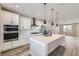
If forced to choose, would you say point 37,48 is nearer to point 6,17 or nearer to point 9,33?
point 9,33

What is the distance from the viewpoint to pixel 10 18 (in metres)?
2.34

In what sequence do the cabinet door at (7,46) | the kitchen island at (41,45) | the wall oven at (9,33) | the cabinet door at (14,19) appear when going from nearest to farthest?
the kitchen island at (41,45) → the cabinet door at (14,19) → the wall oven at (9,33) → the cabinet door at (7,46)

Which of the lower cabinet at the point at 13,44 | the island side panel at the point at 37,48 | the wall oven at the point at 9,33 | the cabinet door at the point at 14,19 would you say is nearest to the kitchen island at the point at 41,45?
the island side panel at the point at 37,48

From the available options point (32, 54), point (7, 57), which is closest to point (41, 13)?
point (32, 54)

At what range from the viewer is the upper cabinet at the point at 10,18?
7.37 feet

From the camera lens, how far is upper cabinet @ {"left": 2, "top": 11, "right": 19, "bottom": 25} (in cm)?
225

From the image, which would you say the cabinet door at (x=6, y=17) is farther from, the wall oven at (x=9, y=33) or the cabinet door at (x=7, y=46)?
the cabinet door at (x=7, y=46)

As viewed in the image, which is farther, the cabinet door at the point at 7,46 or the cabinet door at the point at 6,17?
the cabinet door at the point at 7,46

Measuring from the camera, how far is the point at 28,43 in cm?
242

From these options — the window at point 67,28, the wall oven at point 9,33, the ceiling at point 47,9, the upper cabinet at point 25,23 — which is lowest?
the wall oven at point 9,33

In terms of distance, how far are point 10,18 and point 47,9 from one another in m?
0.99

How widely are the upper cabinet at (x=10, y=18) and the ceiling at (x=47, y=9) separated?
130 mm

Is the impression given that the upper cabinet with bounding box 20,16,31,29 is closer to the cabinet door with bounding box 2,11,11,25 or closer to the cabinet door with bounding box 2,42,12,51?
the cabinet door with bounding box 2,11,11,25

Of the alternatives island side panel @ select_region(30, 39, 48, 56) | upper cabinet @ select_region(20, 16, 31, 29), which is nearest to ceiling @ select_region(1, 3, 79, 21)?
upper cabinet @ select_region(20, 16, 31, 29)
